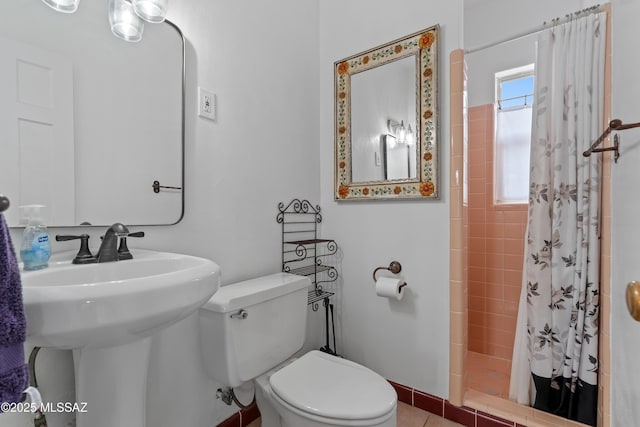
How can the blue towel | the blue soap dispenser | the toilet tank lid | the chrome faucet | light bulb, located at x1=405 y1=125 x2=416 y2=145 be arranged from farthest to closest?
light bulb, located at x1=405 y1=125 x2=416 y2=145
the toilet tank lid
the chrome faucet
the blue soap dispenser
the blue towel

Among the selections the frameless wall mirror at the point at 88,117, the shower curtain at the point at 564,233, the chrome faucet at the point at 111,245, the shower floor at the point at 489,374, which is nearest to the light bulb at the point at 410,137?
the shower curtain at the point at 564,233

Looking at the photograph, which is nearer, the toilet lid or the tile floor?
the toilet lid

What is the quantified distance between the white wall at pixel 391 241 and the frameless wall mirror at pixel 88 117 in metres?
0.97

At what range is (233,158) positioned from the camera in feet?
4.48

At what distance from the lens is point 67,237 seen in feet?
2.70

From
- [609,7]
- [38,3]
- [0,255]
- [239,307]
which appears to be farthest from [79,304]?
[609,7]

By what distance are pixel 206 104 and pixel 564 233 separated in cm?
166

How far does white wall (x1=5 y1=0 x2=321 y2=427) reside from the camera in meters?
1.13

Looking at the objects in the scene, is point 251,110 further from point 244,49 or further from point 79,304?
point 79,304

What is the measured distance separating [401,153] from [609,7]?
98cm

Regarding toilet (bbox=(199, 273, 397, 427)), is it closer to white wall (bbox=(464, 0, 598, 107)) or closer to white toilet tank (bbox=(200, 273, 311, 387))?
white toilet tank (bbox=(200, 273, 311, 387))

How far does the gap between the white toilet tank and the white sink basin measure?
392 mm

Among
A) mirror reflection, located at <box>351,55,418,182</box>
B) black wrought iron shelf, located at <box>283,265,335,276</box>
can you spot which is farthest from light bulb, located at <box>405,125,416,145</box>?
black wrought iron shelf, located at <box>283,265,335,276</box>

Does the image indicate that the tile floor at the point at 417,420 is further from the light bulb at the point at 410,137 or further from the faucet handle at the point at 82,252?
the light bulb at the point at 410,137
